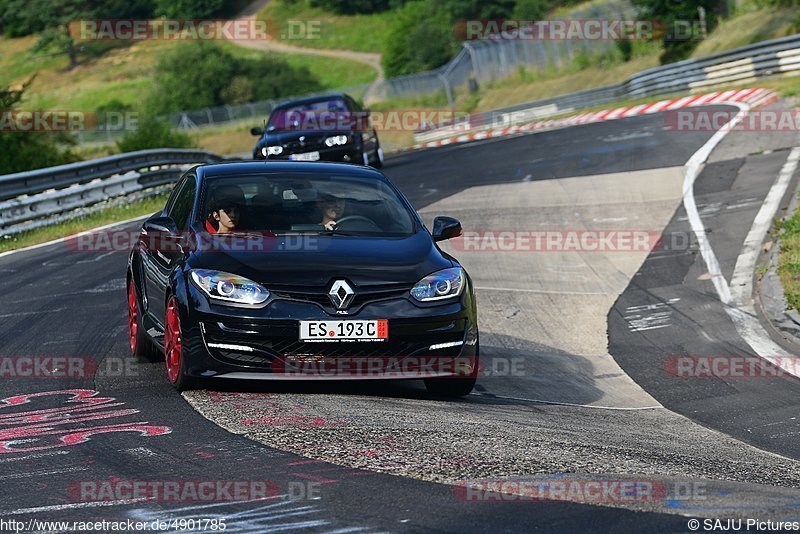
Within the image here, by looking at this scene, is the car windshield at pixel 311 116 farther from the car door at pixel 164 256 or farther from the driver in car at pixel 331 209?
the driver in car at pixel 331 209

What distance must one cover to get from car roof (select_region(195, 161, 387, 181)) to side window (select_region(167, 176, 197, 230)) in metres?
0.13

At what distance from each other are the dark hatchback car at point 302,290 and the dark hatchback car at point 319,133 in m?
13.9

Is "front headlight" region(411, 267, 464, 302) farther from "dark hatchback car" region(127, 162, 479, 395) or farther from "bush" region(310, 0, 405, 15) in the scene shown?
"bush" region(310, 0, 405, 15)

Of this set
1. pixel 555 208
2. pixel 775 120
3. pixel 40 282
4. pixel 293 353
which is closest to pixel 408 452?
pixel 293 353

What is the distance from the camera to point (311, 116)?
24578 millimetres

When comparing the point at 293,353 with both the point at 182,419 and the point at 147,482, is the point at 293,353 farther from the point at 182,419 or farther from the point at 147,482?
the point at 147,482

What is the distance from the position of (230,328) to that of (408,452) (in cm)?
188

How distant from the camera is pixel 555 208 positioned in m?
19.1

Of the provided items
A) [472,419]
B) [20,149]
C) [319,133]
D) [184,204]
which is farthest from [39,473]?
[20,149]

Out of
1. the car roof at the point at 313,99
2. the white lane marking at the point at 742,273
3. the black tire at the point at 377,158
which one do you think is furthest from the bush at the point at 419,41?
the white lane marking at the point at 742,273

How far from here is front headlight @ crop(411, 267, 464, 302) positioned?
7.95m

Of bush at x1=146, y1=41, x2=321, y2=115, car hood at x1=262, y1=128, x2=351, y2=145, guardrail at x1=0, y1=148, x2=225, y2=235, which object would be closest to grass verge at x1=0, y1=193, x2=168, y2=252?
guardrail at x1=0, y1=148, x2=225, y2=235

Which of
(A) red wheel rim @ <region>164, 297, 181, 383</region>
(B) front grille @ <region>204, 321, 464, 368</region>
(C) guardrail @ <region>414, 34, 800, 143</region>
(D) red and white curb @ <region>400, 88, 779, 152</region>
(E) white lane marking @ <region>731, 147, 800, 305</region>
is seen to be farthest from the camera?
(C) guardrail @ <region>414, 34, 800, 143</region>

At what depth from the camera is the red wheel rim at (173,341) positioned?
792 centimetres
